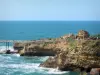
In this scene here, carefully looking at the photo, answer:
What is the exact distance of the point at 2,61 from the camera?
84.2 metres

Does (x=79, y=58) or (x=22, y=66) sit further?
(x=22, y=66)

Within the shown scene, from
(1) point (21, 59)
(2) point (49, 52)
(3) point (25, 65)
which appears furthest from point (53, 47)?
(3) point (25, 65)

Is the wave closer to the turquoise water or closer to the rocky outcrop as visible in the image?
the turquoise water

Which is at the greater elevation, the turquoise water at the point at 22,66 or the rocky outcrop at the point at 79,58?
the rocky outcrop at the point at 79,58

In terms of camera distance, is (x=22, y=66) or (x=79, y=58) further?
(x=22, y=66)

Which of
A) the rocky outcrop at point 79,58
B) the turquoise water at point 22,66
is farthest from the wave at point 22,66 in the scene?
the rocky outcrop at point 79,58

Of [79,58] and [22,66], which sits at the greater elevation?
[79,58]

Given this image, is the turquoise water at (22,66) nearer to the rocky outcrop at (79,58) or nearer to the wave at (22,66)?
the wave at (22,66)

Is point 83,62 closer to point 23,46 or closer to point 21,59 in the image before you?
point 21,59

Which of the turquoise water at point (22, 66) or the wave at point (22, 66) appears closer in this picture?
the turquoise water at point (22, 66)

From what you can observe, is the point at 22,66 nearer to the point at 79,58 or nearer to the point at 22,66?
the point at 22,66

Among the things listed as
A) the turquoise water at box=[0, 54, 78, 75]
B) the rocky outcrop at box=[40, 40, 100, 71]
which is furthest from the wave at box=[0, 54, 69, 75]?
the rocky outcrop at box=[40, 40, 100, 71]

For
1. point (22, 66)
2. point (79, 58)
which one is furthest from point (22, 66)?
point (79, 58)

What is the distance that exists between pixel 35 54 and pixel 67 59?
77.6 feet
